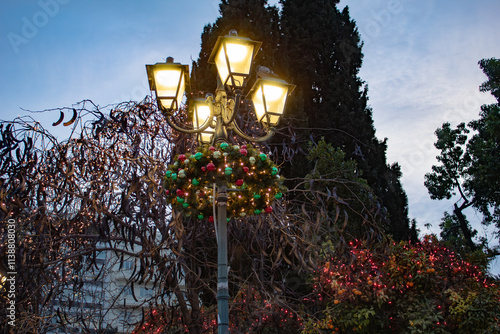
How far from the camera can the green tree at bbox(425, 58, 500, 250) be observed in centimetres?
1527

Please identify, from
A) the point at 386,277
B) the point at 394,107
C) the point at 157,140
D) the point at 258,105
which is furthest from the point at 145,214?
the point at 394,107

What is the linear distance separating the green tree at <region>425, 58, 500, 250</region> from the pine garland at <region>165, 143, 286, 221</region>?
47.1 ft

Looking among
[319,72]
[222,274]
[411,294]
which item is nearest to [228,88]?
[222,274]

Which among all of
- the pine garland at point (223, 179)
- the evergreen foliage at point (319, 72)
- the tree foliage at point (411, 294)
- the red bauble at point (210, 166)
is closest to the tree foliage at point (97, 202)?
the pine garland at point (223, 179)

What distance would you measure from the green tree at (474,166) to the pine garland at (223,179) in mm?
14342

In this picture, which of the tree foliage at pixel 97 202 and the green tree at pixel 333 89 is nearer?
the tree foliage at pixel 97 202

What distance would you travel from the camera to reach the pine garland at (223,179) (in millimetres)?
3160

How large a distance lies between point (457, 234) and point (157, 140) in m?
20.4

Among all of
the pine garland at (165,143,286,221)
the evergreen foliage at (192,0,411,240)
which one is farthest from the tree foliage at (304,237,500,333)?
the evergreen foliage at (192,0,411,240)

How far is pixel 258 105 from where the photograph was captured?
3.63m

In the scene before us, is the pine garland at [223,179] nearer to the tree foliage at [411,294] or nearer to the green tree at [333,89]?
the tree foliage at [411,294]

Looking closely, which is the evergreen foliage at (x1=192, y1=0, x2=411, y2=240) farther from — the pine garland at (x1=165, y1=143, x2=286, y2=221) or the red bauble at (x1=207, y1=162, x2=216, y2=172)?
the red bauble at (x1=207, y1=162, x2=216, y2=172)

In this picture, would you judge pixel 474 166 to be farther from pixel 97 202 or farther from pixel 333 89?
pixel 97 202

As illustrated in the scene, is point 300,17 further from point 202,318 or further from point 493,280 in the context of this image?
point 202,318
